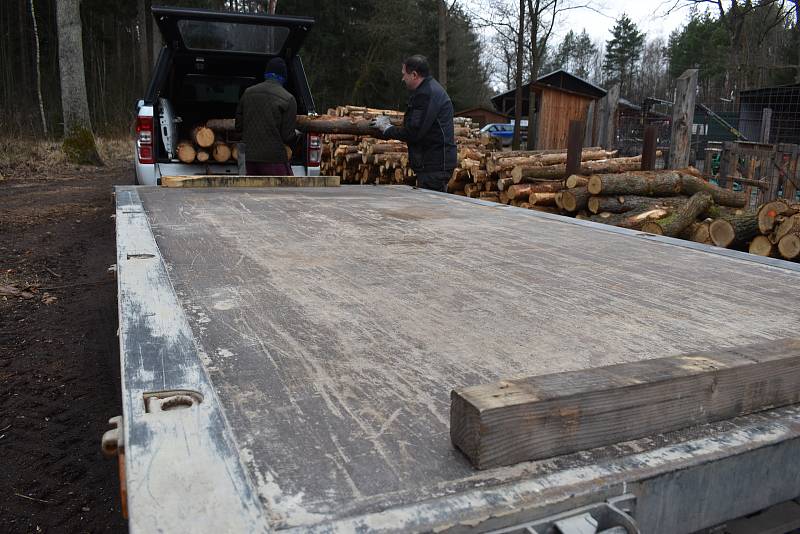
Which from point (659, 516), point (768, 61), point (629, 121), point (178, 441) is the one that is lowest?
point (659, 516)

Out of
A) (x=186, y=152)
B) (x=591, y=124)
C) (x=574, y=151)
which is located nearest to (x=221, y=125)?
(x=186, y=152)

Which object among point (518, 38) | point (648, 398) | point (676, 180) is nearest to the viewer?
point (648, 398)

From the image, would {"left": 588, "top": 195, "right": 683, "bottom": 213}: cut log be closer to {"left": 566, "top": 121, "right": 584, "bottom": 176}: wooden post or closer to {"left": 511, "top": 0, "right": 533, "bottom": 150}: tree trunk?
{"left": 566, "top": 121, "right": 584, "bottom": 176}: wooden post

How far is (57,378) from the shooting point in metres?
3.05

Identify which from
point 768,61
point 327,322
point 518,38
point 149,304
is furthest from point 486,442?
point 768,61

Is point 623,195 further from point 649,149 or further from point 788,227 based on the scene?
point 788,227

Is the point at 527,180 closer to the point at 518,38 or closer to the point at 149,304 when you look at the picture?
the point at 149,304

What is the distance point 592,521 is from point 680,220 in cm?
566

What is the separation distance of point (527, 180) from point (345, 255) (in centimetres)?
569

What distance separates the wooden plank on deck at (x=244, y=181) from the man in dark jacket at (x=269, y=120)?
2.23 ft

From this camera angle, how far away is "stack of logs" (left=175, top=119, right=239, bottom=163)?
736 cm

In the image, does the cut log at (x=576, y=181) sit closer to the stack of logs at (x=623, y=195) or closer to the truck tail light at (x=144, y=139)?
the stack of logs at (x=623, y=195)

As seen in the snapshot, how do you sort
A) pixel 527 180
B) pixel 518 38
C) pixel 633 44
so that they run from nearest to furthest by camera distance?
pixel 527 180, pixel 518 38, pixel 633 44

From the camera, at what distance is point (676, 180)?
23.9 ft
